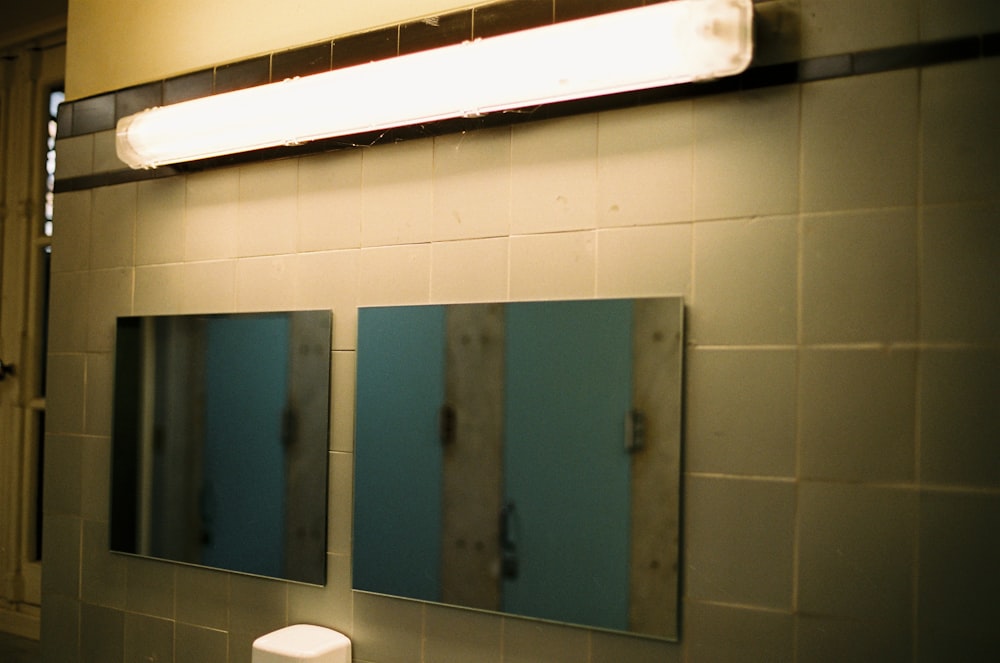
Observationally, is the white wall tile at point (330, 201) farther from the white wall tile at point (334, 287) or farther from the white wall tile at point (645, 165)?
the white wall tile at point (645, 165)

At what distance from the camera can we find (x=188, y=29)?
5.84 ft

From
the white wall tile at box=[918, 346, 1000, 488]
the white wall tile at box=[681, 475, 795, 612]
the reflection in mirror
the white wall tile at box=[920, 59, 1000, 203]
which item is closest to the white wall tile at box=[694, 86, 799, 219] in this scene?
the white wall tile at box=[920, 59, 1000, 203]

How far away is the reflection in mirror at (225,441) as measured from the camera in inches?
60.2

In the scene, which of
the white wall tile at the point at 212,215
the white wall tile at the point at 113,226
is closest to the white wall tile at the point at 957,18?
the white wall tile at the point at 212,215

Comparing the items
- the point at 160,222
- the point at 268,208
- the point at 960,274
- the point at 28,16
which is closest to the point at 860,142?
the point at 960,274

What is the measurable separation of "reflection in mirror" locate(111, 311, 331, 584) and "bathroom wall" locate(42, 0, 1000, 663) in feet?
0.20

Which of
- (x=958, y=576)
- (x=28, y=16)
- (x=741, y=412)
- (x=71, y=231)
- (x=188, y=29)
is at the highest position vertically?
(x=28, y=16)

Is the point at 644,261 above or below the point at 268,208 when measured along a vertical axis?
below

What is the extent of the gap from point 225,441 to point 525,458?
2.40 feet

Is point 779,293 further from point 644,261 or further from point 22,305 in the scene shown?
point 22,305

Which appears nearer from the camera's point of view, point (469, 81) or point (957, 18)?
point (957, 18)

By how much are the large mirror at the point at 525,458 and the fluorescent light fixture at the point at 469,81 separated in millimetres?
353

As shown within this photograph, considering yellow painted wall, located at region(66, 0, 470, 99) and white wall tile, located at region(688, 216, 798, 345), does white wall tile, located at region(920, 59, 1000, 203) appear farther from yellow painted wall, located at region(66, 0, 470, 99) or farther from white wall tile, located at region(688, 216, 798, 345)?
yellow painted wall, located at region(66, 0, 470, 99)

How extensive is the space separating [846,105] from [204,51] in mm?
1411
